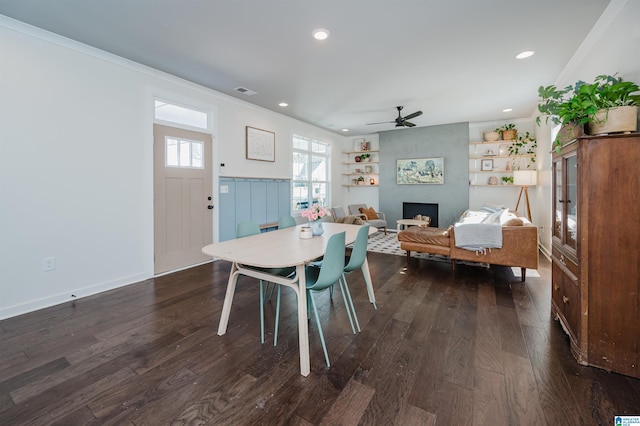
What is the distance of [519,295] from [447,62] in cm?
278

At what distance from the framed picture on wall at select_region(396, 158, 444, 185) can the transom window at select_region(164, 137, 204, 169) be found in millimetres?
4963

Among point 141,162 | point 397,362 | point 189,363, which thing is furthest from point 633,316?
point 141,162

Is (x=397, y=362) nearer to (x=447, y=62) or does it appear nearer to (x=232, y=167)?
(x=447, y=62)

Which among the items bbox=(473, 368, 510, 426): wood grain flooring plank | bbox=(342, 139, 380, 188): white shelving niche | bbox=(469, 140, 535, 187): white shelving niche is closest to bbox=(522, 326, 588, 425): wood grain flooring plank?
bbox=(473, 368, 510, 426): wood grain flooring plank

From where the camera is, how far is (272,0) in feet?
7.48

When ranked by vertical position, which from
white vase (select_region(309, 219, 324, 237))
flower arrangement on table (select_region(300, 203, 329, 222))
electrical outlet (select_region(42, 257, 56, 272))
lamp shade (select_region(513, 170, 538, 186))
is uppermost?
lamp shade (select_region(513, 170, 538, 186))

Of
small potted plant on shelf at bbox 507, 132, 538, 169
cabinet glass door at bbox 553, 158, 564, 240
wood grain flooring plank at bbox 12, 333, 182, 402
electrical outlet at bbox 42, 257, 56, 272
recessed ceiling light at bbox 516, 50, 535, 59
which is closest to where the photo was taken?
wood grain flooring plank at bbox 12, 333, 182, 402

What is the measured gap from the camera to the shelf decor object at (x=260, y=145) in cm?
505

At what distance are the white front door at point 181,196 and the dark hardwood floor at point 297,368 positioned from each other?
104cm

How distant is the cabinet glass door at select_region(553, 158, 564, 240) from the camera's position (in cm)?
236

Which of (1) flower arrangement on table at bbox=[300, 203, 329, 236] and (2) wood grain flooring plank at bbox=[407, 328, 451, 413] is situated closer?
(2) wood grain flooring plank at bbox=[407, 328, 451, 413]

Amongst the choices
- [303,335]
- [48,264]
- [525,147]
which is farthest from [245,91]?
[525,147]

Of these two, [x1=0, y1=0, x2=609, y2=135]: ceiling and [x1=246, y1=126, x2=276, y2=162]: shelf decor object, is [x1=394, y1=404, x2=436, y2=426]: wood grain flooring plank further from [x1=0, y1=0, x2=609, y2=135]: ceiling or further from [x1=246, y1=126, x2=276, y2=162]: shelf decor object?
[x1=246, y1=126, x2=276, y2=162]: shelf decor object

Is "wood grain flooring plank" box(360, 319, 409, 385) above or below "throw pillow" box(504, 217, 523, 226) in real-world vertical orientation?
below
